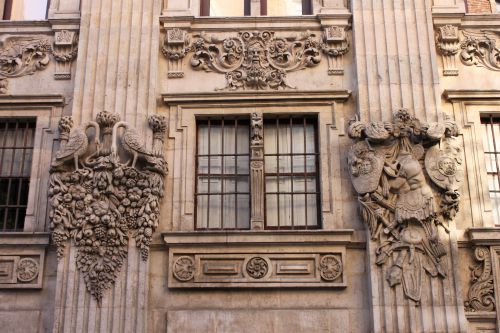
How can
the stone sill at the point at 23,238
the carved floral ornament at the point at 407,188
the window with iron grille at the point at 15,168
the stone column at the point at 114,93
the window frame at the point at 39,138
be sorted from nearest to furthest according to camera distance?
the stone column at the point at 114,93
the carved floral ornament at the point at 407,188
the stone sill at the point at 23,238
the window frame at the point at 39,138
the window with iron grille at the point at 15,168

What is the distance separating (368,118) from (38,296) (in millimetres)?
7426

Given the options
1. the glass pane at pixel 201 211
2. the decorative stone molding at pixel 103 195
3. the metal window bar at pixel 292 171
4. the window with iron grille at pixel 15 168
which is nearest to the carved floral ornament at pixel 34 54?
the window with iron grille at pixel 15 168

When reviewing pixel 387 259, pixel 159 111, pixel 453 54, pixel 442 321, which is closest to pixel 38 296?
pixel 159 111

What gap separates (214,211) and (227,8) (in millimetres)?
4947

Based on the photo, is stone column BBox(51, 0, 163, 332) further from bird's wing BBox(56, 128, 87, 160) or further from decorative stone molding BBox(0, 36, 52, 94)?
decorative stone molding BBox(0, 36, 52, 94)

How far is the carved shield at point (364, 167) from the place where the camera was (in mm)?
14242

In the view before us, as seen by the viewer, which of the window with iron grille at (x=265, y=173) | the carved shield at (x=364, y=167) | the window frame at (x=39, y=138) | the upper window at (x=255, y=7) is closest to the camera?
the carved shield at (x=364, y=167)

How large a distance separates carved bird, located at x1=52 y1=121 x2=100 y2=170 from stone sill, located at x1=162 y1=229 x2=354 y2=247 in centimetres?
241

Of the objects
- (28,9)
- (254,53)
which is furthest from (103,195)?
(28,9)

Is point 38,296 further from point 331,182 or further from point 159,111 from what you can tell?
point 331,182

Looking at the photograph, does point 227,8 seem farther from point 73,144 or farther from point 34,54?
point 73,144

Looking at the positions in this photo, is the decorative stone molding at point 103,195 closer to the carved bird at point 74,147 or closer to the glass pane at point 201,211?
the carved bird at point 74,147

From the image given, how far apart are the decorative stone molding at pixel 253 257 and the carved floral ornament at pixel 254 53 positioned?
3.42 meters

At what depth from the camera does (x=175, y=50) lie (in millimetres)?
16016
